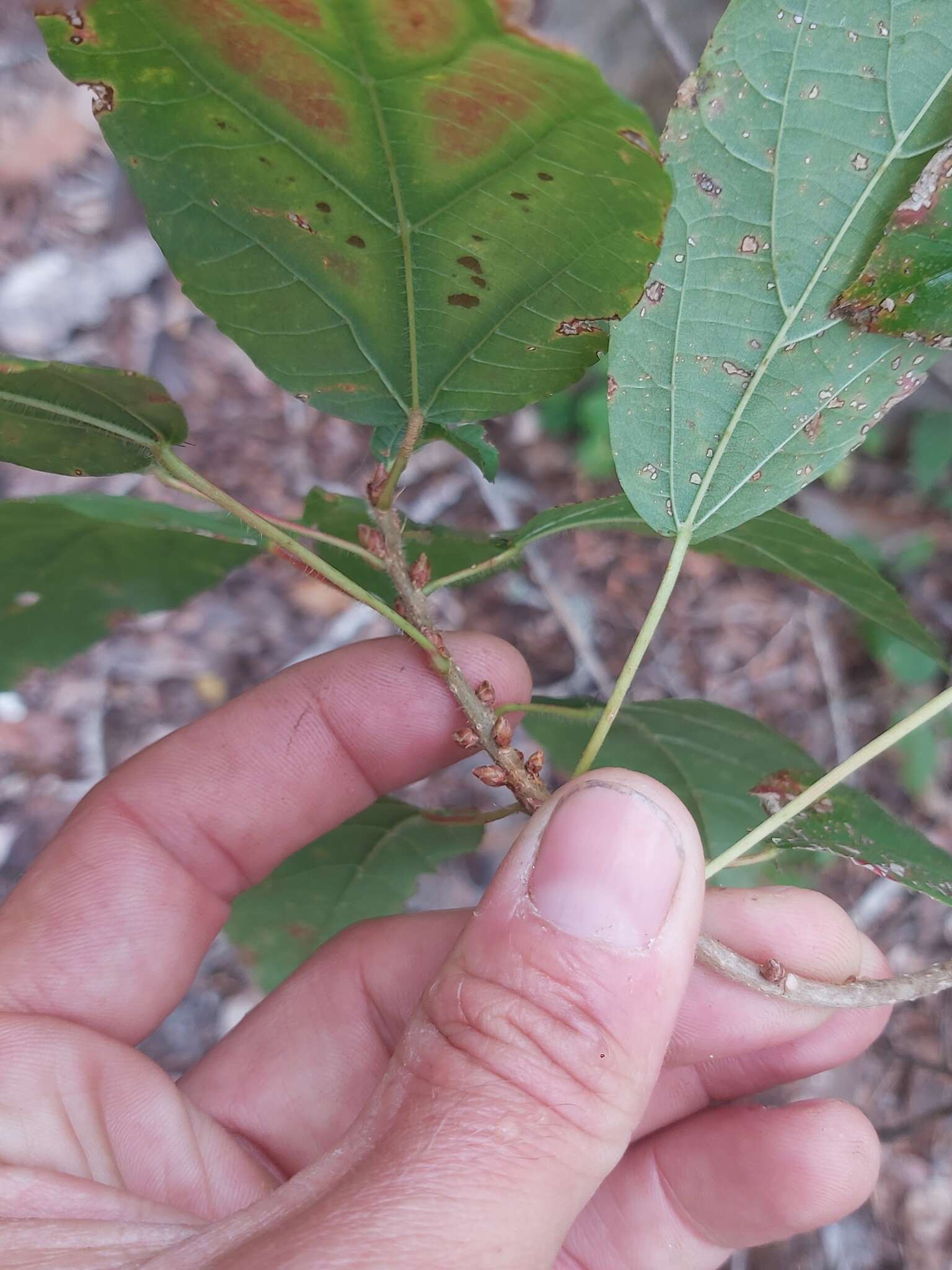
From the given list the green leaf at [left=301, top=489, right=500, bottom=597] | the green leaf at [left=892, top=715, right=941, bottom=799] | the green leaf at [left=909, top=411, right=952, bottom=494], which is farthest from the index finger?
the green leaf at [left=909, top=411, right=952, bottom=494]

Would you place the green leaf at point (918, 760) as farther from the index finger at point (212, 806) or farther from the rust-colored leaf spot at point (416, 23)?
the rust-colored leaf spot at point (416, 23)

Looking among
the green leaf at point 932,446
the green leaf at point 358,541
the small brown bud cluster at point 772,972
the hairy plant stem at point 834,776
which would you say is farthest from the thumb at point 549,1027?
the green leaf at point 932,446

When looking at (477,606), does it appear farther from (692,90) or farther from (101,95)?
(101,95)


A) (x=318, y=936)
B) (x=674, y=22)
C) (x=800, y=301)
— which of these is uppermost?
(x=674, y=22)

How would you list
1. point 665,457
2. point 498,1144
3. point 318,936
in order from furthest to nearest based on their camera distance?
1. point 318,936
2. point 665,457
3. point 498,1144

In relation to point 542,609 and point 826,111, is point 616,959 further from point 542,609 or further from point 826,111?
point 542,609

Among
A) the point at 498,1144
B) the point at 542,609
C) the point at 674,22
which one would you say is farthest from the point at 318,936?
the point at 674,22
